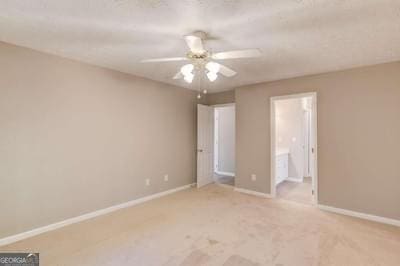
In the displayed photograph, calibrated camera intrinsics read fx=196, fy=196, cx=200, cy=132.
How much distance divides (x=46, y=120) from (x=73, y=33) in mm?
1261

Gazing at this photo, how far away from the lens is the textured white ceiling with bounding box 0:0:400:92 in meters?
1.66

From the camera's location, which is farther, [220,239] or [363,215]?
[363,215]

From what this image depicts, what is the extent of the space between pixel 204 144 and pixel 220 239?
9.01ft

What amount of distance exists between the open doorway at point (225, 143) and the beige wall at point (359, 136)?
263 centimetres

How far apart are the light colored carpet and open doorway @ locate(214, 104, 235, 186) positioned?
284 cm

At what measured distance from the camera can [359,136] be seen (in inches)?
122

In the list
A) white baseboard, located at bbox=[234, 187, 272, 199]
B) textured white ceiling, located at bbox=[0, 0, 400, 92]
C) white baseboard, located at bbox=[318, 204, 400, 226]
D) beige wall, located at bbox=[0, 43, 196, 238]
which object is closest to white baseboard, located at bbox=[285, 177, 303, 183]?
white baseboard, located at bbox=[234, 187, 272, 199]

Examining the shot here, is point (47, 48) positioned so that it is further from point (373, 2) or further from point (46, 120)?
point (373, 2)

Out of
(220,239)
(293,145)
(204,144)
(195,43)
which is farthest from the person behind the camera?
(293,145)

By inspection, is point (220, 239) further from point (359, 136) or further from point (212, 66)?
point (359, 136)

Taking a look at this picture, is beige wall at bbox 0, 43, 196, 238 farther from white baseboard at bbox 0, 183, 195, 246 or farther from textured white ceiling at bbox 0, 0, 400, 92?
textured white ceiling at bbox 0, 0, 400, 92

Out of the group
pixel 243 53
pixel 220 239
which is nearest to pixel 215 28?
pixel 243 53

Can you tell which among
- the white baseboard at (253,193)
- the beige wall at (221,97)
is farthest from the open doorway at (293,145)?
the beige wall at (221,97)

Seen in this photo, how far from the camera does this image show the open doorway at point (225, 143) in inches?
247
